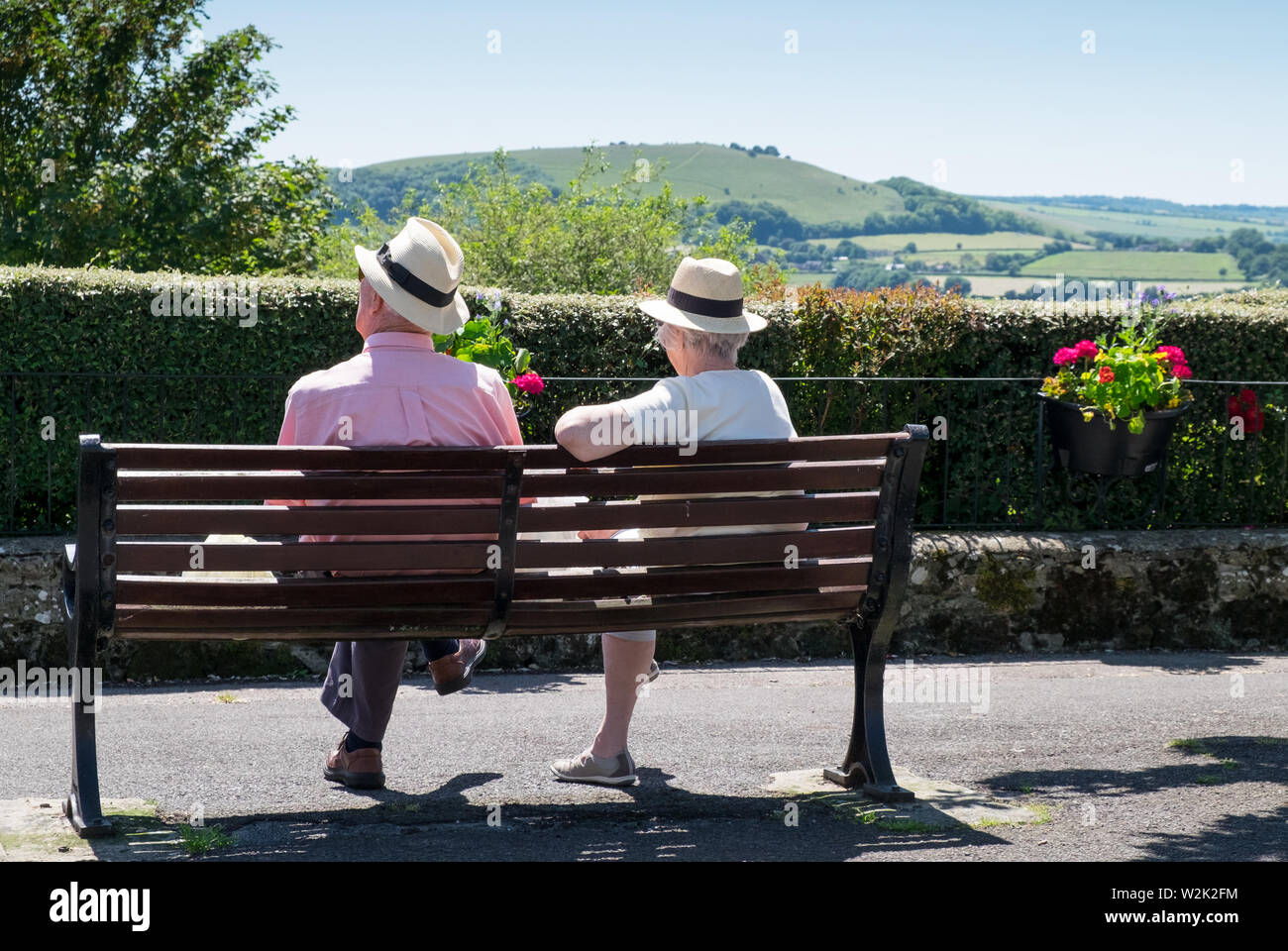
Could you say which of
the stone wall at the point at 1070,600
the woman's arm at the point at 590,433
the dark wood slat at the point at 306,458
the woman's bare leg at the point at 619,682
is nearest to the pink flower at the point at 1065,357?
the stone wall at the point at 1070,600

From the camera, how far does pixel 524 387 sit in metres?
6.99

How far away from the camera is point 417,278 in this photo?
4164 millimetres

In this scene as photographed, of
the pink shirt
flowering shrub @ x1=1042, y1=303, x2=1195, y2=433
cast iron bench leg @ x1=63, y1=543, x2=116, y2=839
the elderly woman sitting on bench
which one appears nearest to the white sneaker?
the elderly woman sitting on bench

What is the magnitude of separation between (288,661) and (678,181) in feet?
449

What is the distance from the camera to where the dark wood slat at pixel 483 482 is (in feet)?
11.8

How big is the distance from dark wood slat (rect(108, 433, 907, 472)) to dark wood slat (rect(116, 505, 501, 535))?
115 millimetres

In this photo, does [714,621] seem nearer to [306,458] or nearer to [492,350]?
[306,458]

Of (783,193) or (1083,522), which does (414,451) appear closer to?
(1083,522)

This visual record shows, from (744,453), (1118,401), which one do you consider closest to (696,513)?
(744,453)

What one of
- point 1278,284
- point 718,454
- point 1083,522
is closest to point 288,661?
point 718,454

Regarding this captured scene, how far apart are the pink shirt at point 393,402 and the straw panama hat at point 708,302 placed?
0.60m

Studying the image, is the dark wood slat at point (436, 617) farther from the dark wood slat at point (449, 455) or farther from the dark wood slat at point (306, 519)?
the dark wood slat at point (449, 455)

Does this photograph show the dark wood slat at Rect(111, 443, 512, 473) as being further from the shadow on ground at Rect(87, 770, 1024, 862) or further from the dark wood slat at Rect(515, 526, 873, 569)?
the shadow on ground at Rect(87, 770, 1024, 862)

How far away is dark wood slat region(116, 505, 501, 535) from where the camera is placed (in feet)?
11.7
